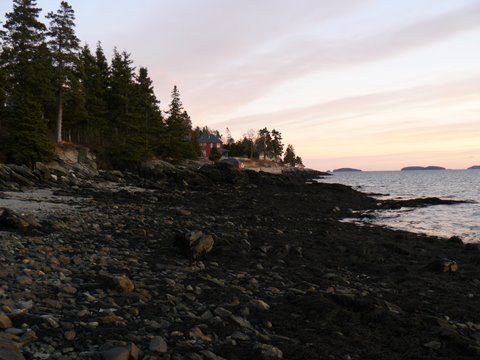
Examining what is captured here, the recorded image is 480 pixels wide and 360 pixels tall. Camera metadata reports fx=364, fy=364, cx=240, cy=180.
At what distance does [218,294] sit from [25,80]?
128 ft

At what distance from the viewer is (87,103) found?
47.1 metres

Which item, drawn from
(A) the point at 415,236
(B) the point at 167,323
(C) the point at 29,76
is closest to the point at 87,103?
(C) the point at 29,76

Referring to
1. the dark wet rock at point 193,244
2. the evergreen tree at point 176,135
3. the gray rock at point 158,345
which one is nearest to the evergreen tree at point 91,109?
the evergreen tree at point 176,135

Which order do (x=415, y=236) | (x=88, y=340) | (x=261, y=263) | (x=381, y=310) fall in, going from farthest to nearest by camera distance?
(x=415, y=236) < (x=261, y=263) < (x=381, y=310) < (x=88, y=340)

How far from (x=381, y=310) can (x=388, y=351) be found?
1397 millimetres

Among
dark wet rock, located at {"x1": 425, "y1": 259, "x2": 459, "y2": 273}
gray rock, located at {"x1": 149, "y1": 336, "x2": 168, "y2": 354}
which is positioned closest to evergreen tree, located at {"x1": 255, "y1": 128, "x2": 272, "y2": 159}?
dark wet rock, located at {"x1": 425, "y1": 259, "x2": 459, "y2": 273}

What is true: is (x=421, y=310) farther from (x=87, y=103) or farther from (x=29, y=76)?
(x=87, y=103)

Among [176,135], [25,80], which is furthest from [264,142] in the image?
[25,80]

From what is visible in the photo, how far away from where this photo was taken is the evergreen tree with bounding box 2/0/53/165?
101 ft

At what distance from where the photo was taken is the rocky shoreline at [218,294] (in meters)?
4.80

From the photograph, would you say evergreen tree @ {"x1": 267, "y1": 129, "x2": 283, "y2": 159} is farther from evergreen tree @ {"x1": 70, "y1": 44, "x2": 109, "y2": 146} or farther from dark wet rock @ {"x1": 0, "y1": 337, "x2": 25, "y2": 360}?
dark wet rock @ {"x1": 0, "y1": 337, "x2": 25, "y2": 360}

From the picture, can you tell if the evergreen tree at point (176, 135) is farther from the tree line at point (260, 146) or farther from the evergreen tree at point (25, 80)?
the tree line at point (260, 146)

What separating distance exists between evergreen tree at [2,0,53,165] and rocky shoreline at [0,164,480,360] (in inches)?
747

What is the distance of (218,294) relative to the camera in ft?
23.3
